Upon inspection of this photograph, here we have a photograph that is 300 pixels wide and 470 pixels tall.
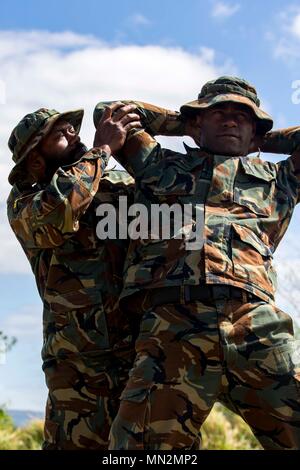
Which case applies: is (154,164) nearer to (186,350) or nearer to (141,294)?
(141,294)

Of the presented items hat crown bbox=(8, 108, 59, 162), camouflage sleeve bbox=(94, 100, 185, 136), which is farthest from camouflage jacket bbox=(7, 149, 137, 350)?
camouflage sleeve bbox=(94, 100, 185, 136)

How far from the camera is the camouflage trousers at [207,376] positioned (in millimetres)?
4352

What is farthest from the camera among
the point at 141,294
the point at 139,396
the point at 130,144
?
the point at 130,144

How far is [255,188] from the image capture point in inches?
195

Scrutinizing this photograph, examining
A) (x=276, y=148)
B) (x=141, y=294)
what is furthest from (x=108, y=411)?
(x=276, y=148)

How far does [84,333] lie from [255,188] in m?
1.17

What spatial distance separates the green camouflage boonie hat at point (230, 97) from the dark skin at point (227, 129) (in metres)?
0.03

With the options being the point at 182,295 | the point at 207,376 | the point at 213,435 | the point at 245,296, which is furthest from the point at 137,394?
the point at 213,435

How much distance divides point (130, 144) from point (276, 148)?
81 centimetres

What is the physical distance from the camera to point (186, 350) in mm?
4465

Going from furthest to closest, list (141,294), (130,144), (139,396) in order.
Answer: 1. (130,144)
2. (141,294)
3. (139,396)

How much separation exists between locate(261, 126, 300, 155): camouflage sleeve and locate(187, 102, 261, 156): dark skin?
0.19 metres

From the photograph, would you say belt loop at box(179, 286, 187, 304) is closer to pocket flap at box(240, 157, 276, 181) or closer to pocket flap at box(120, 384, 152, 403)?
pocket flap at box(120, 384, 152, 403)

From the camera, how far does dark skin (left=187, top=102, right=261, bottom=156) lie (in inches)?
198
